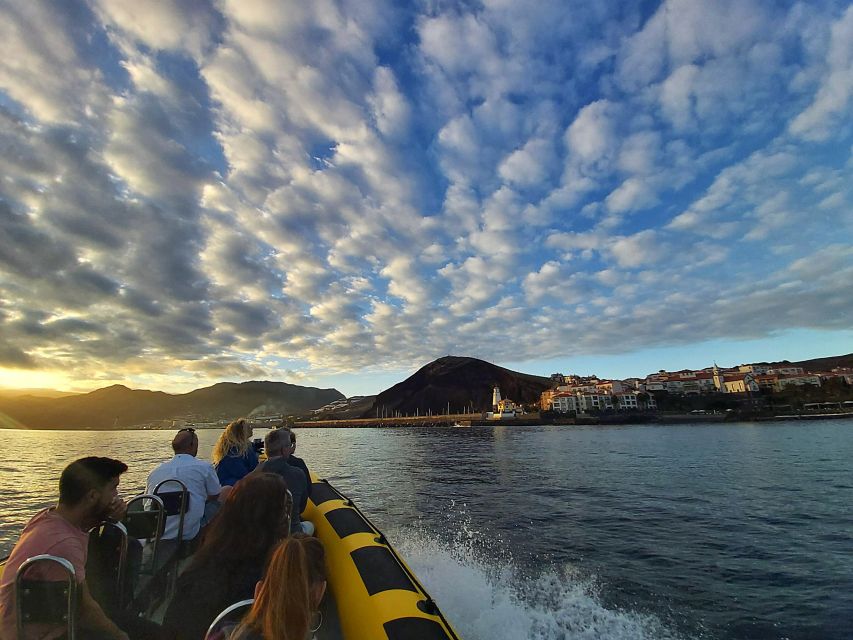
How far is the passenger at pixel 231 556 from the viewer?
96.7 inches

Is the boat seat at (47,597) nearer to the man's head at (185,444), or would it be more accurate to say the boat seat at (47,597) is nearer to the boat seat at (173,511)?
the boat seat at (173,511)

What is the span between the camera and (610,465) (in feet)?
86.2

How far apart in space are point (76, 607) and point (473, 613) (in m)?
5.89

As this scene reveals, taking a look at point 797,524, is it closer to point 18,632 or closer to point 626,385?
point 18,632

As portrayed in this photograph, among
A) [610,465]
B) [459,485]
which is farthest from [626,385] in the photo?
[459,485]

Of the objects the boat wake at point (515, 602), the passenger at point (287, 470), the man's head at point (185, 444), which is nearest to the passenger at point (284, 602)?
the passenger at point (287, 470)

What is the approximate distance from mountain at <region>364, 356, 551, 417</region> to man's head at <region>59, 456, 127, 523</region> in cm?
17820

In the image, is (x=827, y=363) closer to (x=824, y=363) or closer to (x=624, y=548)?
(x=824, y=363)

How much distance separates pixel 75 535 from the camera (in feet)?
8.74

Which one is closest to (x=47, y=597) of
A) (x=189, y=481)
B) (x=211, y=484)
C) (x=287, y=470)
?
(x=189, y=481)

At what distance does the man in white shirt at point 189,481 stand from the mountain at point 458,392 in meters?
176

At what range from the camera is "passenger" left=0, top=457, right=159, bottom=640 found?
2.38 m

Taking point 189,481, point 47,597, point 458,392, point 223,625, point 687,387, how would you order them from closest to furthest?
point 223,625, point 47,597, point 189,481, point 687,387, point 458,392

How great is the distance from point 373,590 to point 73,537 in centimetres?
278
